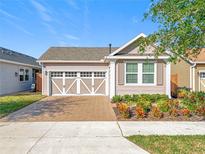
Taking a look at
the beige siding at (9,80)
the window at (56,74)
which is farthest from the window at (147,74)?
the beige siding at (9,80)

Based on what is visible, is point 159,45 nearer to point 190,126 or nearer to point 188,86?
point 190,126

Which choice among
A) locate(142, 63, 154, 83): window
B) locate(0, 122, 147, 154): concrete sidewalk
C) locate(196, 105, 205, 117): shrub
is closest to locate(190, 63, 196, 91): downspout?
locate(142, 63, 154, 83): window

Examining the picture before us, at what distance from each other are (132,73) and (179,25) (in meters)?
9.91

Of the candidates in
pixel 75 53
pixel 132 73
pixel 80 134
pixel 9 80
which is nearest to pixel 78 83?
pixel 75 53

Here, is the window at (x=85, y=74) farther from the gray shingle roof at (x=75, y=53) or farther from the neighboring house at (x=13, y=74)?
the neighboring house at (x=13, y=74)

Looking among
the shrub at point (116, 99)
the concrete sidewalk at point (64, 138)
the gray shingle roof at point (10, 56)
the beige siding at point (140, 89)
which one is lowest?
the concrete sidewalk at point (64, 138)

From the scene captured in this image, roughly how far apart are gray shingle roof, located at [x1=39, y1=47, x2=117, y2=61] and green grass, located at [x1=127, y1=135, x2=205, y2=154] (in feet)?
50.4

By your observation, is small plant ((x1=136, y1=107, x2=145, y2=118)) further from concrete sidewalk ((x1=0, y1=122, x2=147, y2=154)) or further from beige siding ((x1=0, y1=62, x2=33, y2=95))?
beige siding ((x1=0, y1=62, x2=33, y2=95))

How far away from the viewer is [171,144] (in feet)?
22.0

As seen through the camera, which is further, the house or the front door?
the front door

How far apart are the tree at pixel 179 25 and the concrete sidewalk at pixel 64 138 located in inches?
147

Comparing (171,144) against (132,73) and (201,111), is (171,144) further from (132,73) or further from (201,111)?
(132,73)

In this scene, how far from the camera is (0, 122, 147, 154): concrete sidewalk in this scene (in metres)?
6.24

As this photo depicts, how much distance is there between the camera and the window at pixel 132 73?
17.7 meters
